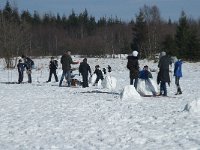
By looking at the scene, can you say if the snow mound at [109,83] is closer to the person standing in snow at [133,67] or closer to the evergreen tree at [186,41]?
the person standing in snow at [133,67]

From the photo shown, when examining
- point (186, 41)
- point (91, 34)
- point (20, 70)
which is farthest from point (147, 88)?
point (91, 34)

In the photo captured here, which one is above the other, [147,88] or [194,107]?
[147,88]

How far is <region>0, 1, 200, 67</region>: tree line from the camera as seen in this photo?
58.7 meters

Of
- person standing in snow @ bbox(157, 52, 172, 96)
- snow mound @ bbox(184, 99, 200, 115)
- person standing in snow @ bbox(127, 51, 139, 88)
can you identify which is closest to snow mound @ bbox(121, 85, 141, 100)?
person standing in snow @ bbox(127, 51, 139, 88)

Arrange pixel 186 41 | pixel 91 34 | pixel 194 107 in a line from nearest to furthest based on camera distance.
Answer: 1. pixel 194 107
2. pixel 186 41
3. pixel 91 34

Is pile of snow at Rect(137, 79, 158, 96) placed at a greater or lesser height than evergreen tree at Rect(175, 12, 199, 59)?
lesser

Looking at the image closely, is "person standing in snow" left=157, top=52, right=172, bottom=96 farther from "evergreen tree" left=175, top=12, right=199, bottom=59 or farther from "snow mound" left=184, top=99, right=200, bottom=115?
"evergreen tree" left=175, top=12, right=199, bottom=59

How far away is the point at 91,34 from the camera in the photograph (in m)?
131

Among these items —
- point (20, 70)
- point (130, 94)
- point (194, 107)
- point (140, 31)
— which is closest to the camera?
point (194, 107)

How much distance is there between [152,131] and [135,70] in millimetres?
8495

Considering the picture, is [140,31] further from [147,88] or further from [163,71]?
[147,88]

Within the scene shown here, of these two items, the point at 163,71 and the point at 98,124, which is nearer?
the point at 98,124

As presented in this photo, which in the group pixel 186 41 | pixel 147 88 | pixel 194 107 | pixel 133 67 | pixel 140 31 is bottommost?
pixel 194 107

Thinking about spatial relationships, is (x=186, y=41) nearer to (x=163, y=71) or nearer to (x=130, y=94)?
(x=163, y=71)
